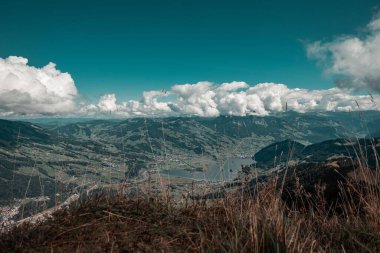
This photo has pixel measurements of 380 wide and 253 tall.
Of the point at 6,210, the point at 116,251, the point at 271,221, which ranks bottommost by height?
the point at 6,210

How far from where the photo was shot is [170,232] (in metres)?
5.08

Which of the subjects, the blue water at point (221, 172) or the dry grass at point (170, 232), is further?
Answer: the blue water at point (221, 172)

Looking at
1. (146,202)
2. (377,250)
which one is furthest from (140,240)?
(377,250)

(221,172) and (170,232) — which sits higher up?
(221,172)

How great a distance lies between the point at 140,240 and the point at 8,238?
1804 mm

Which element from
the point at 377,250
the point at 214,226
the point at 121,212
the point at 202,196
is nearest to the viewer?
the point at 377,250

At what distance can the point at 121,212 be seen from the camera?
5660 mm

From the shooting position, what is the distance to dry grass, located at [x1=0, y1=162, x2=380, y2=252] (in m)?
Answer: 4.26

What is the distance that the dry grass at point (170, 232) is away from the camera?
4262 mm

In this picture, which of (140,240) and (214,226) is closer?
(140,240)

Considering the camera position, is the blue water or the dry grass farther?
the blue water

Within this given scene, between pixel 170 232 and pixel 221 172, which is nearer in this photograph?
pixel 170 232

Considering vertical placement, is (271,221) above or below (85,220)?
above

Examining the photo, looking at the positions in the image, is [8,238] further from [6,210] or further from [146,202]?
[6,210]
